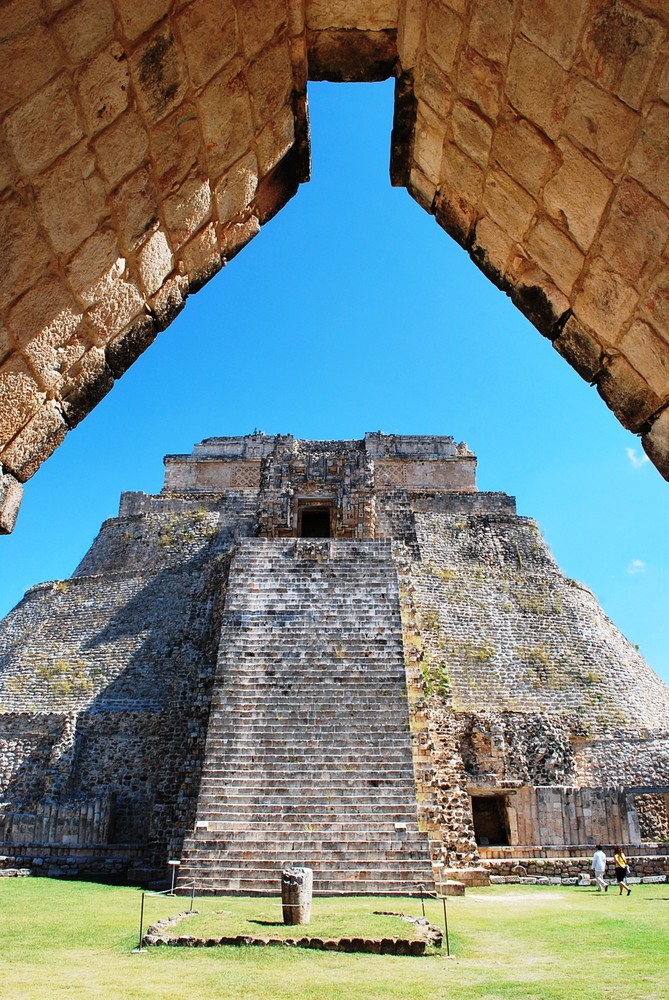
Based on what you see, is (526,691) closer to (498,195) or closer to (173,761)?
(173,761)

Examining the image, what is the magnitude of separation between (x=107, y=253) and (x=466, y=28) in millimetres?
1411

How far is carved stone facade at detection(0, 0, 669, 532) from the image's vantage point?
6.62 ft

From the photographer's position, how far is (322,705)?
11352mm

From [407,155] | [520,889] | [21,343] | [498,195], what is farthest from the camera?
[520,889]

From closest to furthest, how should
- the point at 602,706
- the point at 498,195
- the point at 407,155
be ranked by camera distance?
the point at 498,195 → the point at 407,155 → the point at 602,706

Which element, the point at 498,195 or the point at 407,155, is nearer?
the point at 498,195

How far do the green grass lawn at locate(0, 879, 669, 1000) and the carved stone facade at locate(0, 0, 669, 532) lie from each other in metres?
3.66

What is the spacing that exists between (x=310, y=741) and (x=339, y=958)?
5454 millimetres

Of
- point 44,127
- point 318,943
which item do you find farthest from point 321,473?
point 44,127

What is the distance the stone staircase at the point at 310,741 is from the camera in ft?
29.6

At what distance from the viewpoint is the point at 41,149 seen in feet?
6.77

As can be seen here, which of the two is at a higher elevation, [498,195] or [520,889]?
[498,195]

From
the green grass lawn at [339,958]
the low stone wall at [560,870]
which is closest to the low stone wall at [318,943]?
the green grass lawn at [339,958]

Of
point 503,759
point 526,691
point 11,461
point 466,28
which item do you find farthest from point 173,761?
point 466,28
